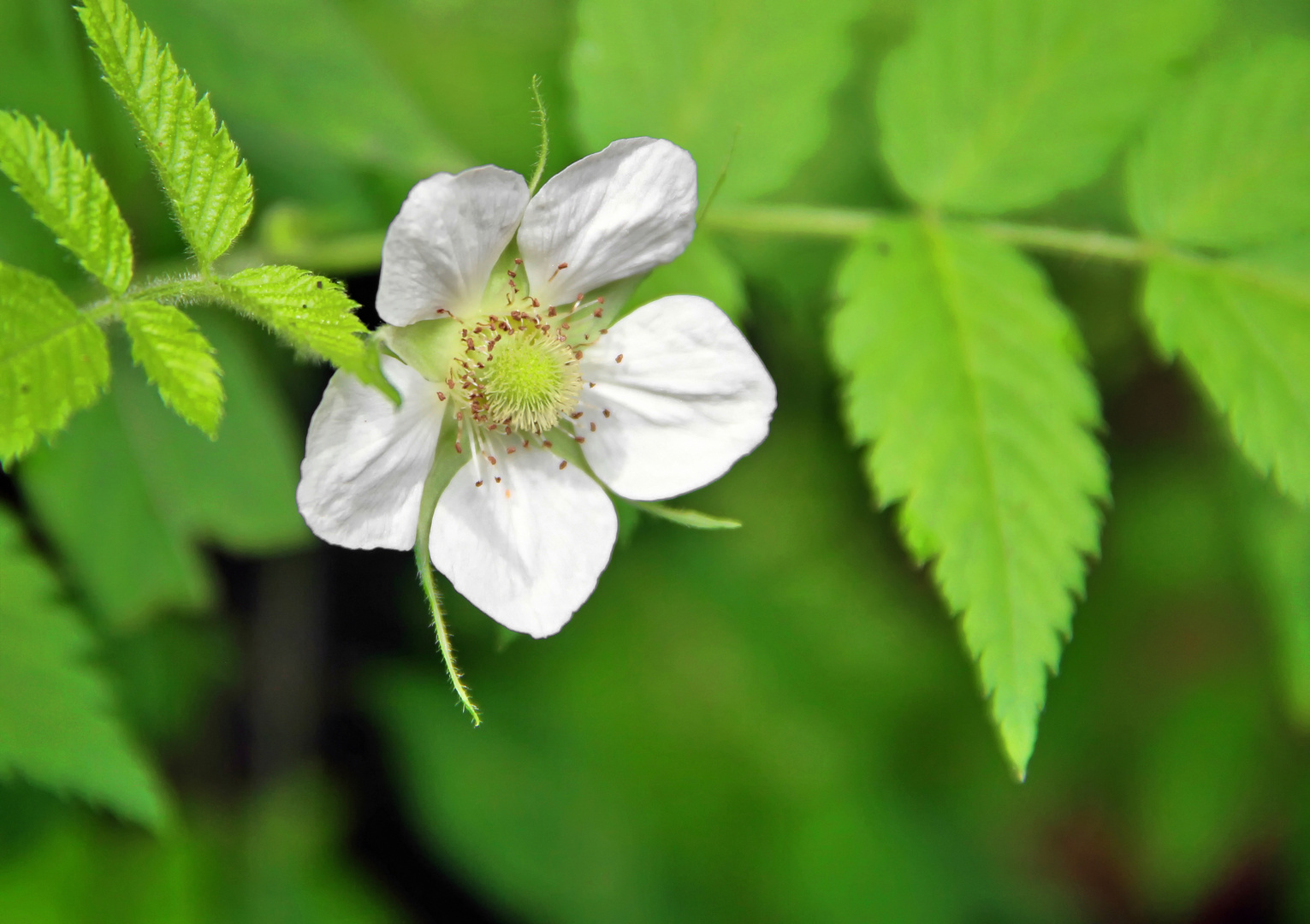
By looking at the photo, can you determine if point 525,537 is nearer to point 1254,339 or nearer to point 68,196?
point 68,196

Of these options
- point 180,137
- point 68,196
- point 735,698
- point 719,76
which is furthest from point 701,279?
point 735,698

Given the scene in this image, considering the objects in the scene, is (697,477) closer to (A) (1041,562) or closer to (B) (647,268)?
(B) (647,268)

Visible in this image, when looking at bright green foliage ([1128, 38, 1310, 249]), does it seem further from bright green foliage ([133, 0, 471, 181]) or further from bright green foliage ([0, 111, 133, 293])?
bright green foliage ([0, 111, 133, 293])

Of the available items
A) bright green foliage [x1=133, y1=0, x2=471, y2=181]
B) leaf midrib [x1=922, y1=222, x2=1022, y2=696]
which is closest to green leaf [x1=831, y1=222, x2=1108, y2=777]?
leaf midrib [x1=922, y1=222, x2=1022, y2=696]

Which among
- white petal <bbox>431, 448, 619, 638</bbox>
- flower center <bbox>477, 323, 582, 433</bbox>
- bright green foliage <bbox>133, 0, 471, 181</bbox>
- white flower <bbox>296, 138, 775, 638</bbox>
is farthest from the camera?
bright green foliage <bbox>133, 0, 471, 181</bbox>

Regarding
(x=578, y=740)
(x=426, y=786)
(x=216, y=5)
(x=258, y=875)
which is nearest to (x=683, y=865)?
(x=578, y=740)

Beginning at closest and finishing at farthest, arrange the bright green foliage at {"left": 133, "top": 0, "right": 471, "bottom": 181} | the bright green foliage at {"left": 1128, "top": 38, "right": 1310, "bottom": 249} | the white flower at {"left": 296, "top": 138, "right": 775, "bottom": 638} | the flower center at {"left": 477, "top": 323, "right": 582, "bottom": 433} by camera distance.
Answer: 1. the white flower at {"left": 296, "top": 138, "right": 775, "bottom": 638}
2. the flower center at {"left": 477, "top": 323, "right": 582, "bottom": 433}
3. the bright green foliage at {"left": 1128, "top": 38, "right": 1310, "bottom": 249}
4. the bright green foliage at {"left": 133, "top": 0, "right": 471, "bottom": 181}

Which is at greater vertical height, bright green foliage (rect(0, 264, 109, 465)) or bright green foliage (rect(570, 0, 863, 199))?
bright green foliage (rect(0, 264, 109, 465))

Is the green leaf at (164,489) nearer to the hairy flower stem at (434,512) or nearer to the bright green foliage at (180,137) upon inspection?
the hairy flower stem at (434,512)
